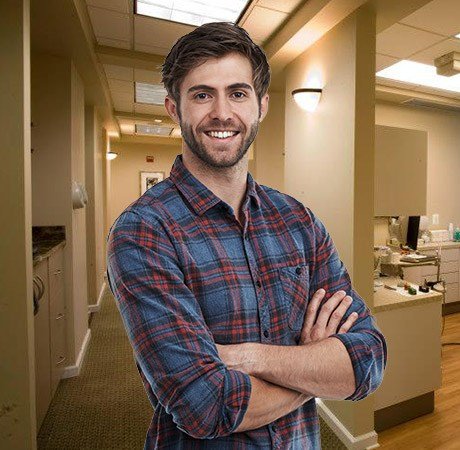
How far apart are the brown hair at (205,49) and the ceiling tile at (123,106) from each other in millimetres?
4466

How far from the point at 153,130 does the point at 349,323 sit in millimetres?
6648

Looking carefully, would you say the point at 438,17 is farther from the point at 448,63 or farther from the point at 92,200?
the point at 92,200

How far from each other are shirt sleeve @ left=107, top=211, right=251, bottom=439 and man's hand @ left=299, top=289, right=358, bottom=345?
0.27 meters

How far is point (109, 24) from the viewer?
2.67m

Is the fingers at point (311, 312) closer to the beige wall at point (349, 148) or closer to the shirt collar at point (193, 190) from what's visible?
the shirt collar at point (193, 190)

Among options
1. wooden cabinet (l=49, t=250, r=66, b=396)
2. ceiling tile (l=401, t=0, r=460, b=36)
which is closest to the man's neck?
wooden cabinet (l=49, t=250, r=66, b=396)

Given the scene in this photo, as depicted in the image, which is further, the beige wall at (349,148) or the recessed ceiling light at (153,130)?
the recessed ceiling light at (153,130)

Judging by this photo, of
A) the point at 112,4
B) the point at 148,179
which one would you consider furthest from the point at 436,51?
the point at 148,179

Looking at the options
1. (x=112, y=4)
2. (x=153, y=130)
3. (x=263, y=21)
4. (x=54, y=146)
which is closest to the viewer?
(x=112, y=4)

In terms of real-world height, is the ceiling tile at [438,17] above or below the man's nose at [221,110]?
above

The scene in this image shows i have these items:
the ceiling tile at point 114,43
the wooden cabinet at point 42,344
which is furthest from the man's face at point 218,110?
the ceiling tile at point 114,43

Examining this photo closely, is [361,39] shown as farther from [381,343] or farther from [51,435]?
[51,435]

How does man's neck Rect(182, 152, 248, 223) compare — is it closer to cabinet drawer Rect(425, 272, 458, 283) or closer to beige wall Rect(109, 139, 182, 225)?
cabinet drawer Rect(425, 272, 458, 283)

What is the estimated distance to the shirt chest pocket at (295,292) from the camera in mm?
983
